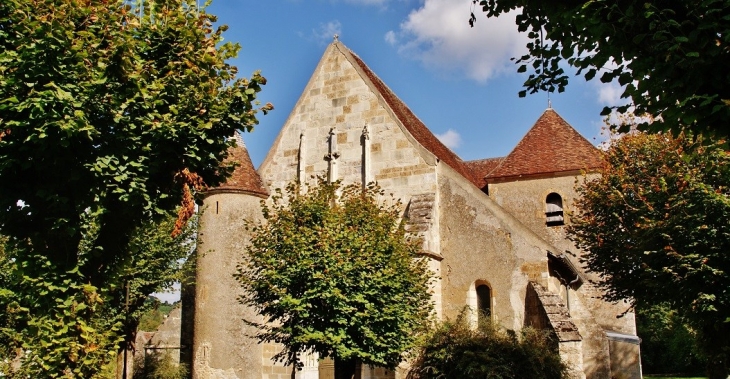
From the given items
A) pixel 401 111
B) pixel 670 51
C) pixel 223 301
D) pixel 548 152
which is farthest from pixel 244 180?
pixel 670 51

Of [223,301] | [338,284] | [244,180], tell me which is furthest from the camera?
[244,180]

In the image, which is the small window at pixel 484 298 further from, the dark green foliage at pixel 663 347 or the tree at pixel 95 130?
the dark green foliage at pixel 663 347

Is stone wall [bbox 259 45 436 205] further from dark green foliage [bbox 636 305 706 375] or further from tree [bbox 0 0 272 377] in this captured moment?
dark green foliage [bbox 636 305 706 375]

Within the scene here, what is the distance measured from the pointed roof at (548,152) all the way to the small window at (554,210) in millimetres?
945

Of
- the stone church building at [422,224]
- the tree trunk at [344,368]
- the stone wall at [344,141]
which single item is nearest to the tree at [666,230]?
the stone church building at [422,224]

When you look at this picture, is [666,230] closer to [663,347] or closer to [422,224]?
[422,224]

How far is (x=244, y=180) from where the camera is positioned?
20.2 meters

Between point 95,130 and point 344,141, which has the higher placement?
point 344,141

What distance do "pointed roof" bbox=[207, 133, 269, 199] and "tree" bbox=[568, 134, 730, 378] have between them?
9498 millimetres

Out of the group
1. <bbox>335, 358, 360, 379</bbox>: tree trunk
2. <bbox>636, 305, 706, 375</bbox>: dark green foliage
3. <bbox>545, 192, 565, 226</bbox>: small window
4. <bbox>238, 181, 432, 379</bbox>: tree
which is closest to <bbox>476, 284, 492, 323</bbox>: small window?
<bbox>238, 181, 432, 379</bbox>: tree

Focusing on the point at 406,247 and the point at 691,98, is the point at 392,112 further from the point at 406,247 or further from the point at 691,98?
the point at 691,98

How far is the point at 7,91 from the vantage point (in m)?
8.30

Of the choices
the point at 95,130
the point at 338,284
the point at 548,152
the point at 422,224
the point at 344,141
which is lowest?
the point at 338,284

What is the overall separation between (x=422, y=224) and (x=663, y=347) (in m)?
37.9
